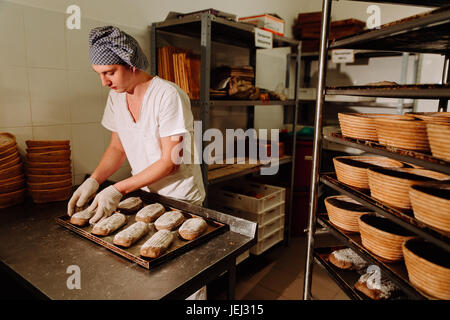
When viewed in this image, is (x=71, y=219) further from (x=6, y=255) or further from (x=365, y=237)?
(x=365, y=237)

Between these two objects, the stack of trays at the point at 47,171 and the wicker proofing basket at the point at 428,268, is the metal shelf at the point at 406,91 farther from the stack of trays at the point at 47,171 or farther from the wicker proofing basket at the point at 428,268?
the stack of trays at the point at 47,171

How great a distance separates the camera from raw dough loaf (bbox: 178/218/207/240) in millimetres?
1237

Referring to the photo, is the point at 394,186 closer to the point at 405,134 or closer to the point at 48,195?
the point at 405,134

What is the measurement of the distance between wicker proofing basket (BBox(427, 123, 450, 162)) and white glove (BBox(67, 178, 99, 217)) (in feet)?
4.76

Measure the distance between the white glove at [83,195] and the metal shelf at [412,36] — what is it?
1.38 metres

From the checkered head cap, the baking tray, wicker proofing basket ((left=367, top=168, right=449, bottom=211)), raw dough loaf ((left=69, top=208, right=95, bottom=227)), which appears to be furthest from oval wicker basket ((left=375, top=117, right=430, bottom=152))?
raw dough loaf ((left=69, top=208, right=95, bottom=227))

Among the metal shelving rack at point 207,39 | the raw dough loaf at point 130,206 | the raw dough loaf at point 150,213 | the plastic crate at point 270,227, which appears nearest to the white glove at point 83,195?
the raw dough loaf at point 130,206

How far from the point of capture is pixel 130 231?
1.24 metres

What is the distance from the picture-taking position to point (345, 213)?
1561mm

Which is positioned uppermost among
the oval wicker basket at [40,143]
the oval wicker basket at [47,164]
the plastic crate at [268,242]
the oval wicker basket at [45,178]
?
the oval wicker basket at [40,143]

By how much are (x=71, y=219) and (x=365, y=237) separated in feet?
4.20

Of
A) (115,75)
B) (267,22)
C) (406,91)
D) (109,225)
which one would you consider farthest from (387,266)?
(267,22)

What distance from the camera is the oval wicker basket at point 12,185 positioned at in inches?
61.8

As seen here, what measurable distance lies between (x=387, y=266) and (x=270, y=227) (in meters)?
1.74
